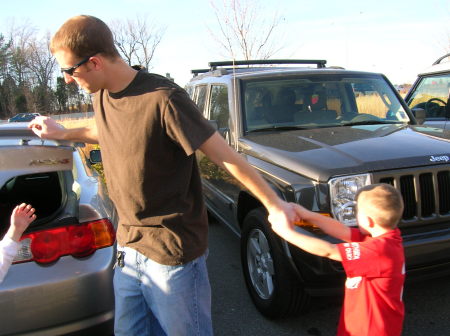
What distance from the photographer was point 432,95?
5859 mm

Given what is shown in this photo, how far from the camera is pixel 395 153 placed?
9.48 ft

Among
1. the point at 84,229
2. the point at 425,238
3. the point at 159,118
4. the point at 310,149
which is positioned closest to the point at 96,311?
the point at 84,229

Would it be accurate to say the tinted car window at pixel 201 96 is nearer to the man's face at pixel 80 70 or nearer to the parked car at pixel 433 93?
the parked car at pixel 433 93

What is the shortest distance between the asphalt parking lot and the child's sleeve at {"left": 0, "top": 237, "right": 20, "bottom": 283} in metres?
1.62

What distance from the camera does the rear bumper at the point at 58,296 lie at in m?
2.15

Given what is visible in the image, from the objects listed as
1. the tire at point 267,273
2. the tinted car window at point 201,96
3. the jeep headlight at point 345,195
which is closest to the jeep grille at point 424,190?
the jeep headlight at point 345,195

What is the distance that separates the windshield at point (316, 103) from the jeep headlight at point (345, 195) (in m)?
1.36

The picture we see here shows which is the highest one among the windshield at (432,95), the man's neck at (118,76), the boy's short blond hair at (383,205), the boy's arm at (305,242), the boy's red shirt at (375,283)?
the man's neck at (118,76)

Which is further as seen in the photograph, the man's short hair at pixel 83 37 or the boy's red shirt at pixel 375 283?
the boy's red shirt at pixel 375 283

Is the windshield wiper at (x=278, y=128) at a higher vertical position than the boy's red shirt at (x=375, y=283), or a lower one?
higher

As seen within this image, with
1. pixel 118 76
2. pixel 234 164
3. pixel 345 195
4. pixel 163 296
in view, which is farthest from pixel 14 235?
pixel 345 195

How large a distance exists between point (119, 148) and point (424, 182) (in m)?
2.14

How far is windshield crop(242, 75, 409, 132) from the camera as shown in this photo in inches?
157

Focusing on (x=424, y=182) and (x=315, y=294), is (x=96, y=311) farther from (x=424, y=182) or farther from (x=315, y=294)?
(x=424, y=182)
